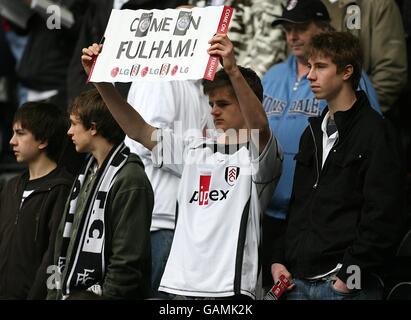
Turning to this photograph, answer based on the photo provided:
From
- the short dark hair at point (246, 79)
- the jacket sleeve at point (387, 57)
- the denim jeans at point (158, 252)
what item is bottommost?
the denim jeans at point (158, 252)

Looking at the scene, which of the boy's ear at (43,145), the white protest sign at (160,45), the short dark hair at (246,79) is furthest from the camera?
the boy's ear at (43,145)

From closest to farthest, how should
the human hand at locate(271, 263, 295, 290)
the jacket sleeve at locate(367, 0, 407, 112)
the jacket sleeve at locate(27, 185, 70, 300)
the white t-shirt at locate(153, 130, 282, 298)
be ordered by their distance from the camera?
the white t-shirt at locate(153, 130, 282, 298), the human hand at locate(271, 263, 295, 290), the jacket sleeve at locate(27, 185, 70, 300), the jacket sleeve at locate(367, 0, 407, 112)

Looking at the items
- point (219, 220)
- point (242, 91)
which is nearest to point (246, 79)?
point (242, 91)

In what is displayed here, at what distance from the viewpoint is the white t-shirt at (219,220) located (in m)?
5.82

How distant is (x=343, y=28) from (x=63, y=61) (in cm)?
287

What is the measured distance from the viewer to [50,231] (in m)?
6.69

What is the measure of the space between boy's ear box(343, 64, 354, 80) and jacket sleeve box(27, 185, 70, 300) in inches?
74.1

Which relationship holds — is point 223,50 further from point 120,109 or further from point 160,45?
point 120,109

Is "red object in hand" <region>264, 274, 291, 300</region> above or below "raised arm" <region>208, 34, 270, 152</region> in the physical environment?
below

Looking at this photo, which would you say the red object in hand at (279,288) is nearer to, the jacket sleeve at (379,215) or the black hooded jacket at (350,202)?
the black hooded jacket at (350,202)

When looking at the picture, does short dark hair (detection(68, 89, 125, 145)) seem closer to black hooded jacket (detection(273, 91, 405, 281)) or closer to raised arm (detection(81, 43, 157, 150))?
raised arm (detection(81, 43, 157, 150))

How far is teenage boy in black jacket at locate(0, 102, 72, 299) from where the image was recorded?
6617 millimetres

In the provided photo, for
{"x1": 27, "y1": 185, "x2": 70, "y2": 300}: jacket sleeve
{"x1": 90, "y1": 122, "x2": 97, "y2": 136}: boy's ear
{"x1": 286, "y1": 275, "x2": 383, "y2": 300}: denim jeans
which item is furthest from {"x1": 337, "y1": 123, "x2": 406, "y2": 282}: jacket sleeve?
{"x1": 27, "y1": 185, "x2": 70, "y2": 300}: jacket sleeve

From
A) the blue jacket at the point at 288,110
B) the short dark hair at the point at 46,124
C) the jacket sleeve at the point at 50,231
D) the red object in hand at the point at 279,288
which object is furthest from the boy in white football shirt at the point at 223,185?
the short dark hair at the point at 46,124
